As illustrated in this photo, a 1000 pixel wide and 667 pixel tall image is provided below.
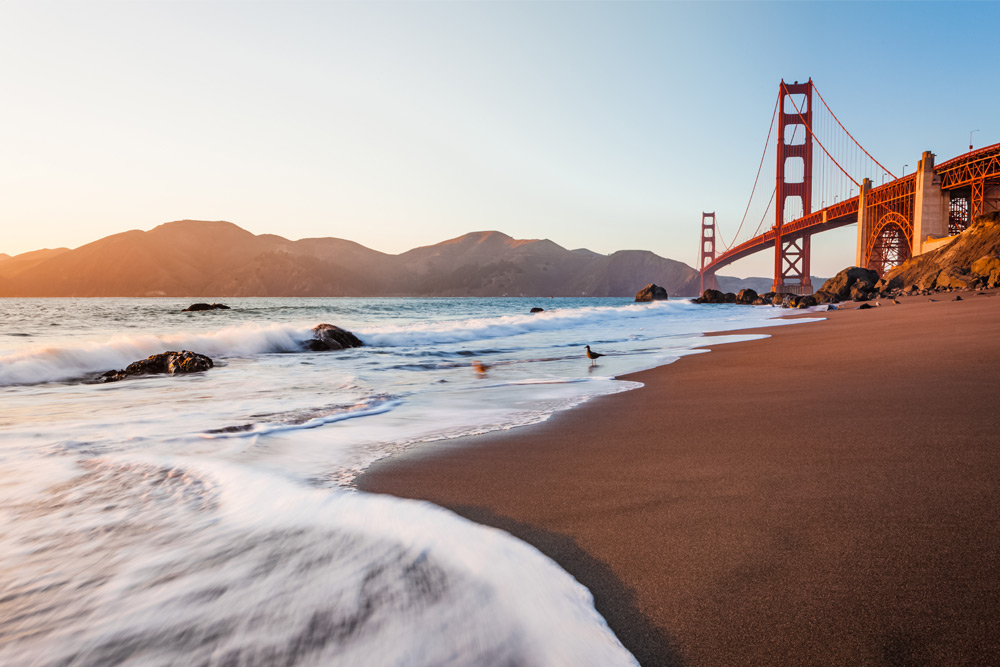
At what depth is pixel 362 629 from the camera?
3.87 ft

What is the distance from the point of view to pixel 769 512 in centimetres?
167

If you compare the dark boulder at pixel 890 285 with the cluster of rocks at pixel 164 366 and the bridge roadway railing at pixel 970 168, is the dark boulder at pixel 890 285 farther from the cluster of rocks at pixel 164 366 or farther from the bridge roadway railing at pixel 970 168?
the cluster of rocks at pixel 164 366

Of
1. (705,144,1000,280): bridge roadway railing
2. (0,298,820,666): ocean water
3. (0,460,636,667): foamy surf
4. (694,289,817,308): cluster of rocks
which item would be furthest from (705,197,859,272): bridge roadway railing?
(0,460,636,667): foamy surf

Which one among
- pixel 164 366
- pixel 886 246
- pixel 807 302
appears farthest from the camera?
pixel 886 246

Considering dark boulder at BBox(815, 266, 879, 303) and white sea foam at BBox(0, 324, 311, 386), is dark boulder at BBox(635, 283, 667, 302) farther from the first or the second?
white sea foam at BBox(0, 324, 311, 386)

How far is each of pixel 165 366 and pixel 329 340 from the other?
11.9 feet

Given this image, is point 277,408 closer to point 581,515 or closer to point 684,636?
point 581,515

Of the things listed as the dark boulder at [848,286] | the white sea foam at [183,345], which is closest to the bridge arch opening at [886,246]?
the dark boulder at [848,286]

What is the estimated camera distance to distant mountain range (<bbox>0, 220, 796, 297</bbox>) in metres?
116

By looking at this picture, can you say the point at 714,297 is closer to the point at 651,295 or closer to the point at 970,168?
the point at 651,295

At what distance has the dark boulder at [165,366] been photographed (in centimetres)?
644

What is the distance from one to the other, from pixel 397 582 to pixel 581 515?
27.6 inches

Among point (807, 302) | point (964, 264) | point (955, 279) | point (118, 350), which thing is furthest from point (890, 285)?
point (118, 350)

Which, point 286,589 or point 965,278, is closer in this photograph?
point 286,589
